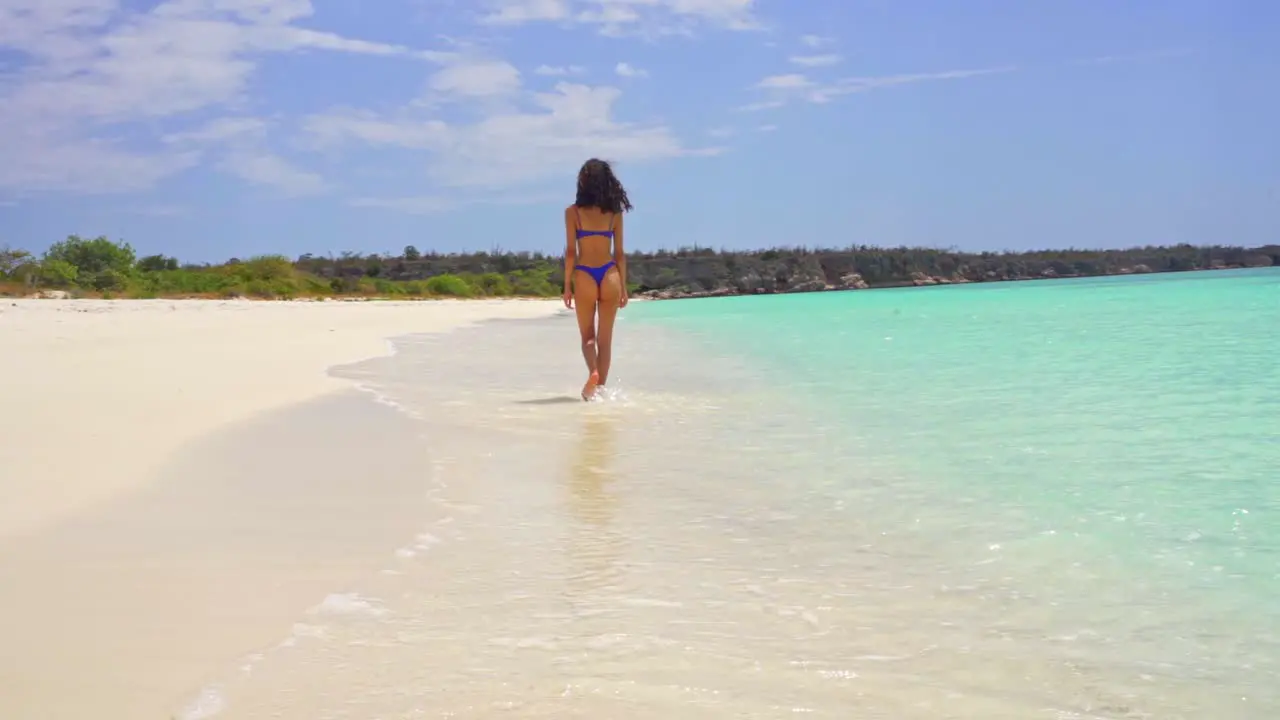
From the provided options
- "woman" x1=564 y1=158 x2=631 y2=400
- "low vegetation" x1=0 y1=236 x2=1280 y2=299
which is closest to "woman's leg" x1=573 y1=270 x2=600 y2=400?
"woman" x1=564 y1=158 x2=631 y2=400

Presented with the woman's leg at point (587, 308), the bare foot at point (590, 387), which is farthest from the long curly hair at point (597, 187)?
the bare foot at point (590, 387)

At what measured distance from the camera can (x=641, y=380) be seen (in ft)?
27.5

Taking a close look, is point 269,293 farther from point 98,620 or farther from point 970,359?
point 98,620

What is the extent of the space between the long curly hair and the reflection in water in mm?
2323

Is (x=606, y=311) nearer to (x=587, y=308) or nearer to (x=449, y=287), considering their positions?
(x=587, y=308)

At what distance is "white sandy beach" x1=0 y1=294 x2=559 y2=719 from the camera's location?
193 cm

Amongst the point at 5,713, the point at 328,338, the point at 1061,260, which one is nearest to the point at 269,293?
the point at 328,338

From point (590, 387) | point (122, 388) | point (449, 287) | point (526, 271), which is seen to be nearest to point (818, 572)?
point (590, 387)

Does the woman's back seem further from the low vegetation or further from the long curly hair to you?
the low vegetation

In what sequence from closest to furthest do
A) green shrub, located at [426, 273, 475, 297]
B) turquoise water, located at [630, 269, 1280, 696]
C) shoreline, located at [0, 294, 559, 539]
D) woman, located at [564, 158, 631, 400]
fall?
turquoise water, located at [630, 269, 1280, 696] → shoreline, located at [0, 294, 559, 539] → woman, located at [564, 158, 631, 400] → green shrub, located at [426, 273, 475, 297]

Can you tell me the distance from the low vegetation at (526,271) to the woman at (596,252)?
2067 cm

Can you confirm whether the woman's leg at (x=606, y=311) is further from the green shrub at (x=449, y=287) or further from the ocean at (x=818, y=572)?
the green shrub at (x=449, y=287)

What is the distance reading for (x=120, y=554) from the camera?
8.94 feet

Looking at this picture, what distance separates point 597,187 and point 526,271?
51539mm
